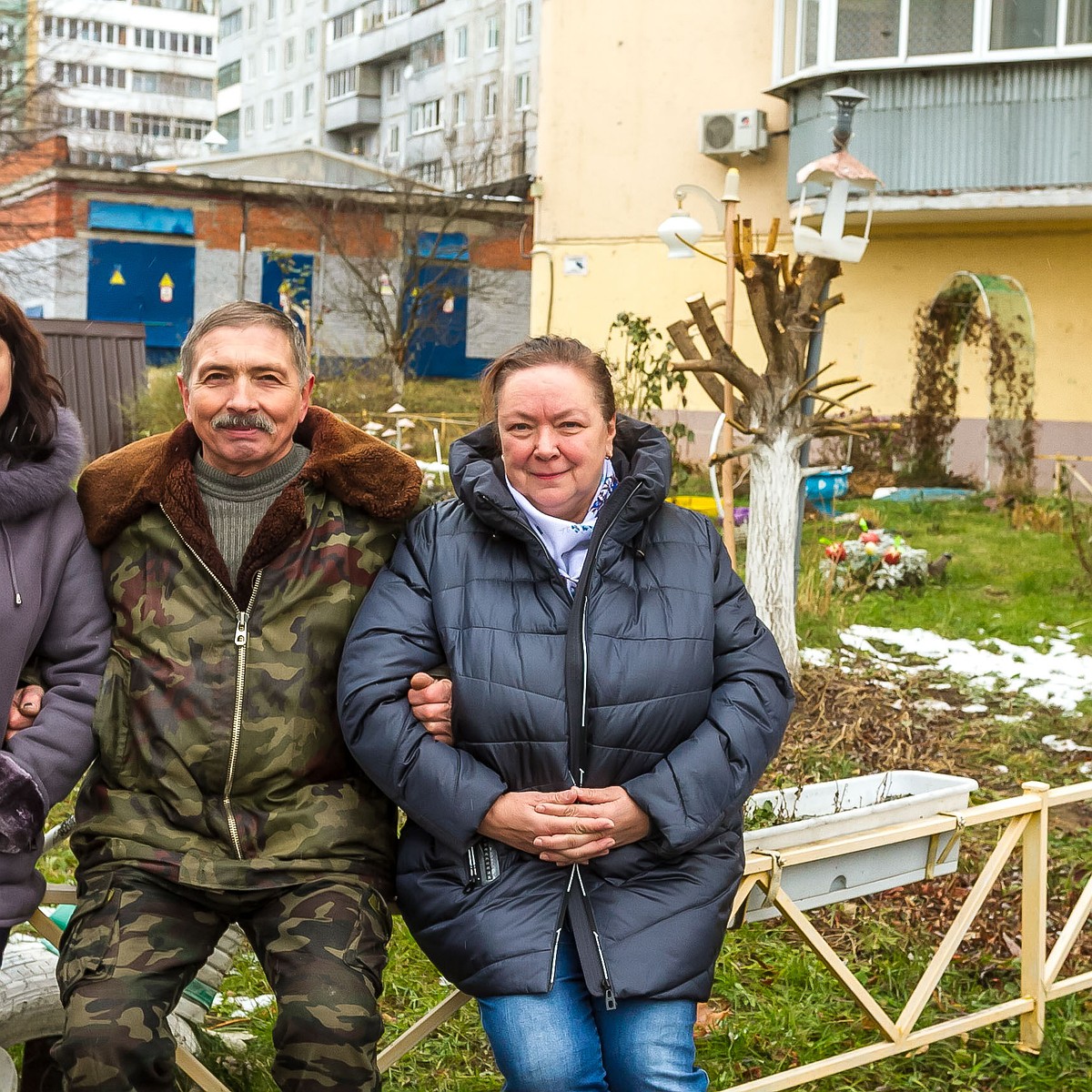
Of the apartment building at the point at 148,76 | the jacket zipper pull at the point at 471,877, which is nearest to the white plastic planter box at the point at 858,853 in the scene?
the jacket zipper pull at the point at 471,877

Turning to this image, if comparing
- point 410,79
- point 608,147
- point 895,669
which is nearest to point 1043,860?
point 895,669

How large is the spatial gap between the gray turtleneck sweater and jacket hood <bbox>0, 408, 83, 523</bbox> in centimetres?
26

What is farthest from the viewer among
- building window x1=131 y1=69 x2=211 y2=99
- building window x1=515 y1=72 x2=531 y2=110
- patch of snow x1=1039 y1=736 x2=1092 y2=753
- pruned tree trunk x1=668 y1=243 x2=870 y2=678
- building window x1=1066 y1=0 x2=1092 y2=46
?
building window x1=131 y1=69 x2=211 y2=99

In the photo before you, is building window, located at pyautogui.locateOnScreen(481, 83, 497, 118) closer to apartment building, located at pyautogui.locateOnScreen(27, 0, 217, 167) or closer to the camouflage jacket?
apartment building, located at pyautogui.locateOnScreen(27, 0, 217, 167)

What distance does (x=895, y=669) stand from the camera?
7.30 metres

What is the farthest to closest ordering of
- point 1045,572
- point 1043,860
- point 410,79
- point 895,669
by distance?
1. point 410,79
2. point 1045,572
3. point 895,669
4. point 1043,860

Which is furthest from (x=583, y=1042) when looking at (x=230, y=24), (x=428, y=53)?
(x=230, y=24)

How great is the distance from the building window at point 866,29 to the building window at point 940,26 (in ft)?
0.73

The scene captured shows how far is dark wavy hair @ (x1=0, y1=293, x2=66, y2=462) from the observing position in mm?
2785

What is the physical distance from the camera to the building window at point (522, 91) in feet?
130

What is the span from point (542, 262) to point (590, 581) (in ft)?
57.2

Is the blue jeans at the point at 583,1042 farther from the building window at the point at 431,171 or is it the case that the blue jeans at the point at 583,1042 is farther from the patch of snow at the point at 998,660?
the building window at the point at 431,171

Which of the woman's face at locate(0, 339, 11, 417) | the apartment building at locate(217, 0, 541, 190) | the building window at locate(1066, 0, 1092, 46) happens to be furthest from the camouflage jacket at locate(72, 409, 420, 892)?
the apartment building at locate(217, 0, 541, 190)

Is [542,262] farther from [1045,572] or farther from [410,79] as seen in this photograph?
[410,79]
